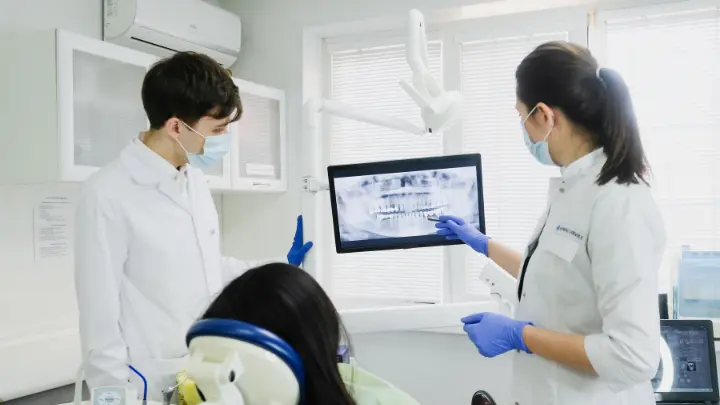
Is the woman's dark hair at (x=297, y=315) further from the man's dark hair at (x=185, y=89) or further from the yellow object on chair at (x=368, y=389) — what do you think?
the man's dark hair at (x=185, y=89)

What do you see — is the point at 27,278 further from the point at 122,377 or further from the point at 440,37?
the point at 440,37

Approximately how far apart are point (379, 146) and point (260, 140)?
0.59 metres

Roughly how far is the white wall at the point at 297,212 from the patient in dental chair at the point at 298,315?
202 cm

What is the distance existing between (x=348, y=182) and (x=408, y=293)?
120 centimetres

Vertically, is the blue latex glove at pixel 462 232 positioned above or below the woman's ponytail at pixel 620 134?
below

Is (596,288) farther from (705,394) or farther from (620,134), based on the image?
(705,394)

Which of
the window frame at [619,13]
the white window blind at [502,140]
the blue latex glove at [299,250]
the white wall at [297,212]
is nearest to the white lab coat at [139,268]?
the blue latex glove at [299,250]

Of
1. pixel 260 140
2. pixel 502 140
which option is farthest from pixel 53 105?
pixel 502 140

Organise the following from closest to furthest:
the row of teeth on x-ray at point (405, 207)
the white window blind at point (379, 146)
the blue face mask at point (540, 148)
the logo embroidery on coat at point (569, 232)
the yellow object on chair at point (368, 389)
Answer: the yellow object on chair at point (368, 389)
the logo embroidery on coat at point (569, 232)
the blue face mask at point (540, 148)
the row of teeth on x-ray at point (405, 207)
the white window blind at point (379, 146)

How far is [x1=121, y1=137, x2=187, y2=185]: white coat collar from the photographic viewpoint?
1.77 m

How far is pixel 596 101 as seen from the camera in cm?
145

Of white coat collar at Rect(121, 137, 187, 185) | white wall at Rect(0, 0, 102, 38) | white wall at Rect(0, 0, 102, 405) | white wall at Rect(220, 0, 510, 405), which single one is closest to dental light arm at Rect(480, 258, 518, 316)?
white wall at Rect(220, 0, 510, 405)

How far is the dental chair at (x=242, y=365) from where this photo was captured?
848 mm

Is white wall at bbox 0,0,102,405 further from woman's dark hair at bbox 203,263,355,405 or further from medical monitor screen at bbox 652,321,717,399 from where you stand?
medical monitor screen at bbox 652,321,717,399
